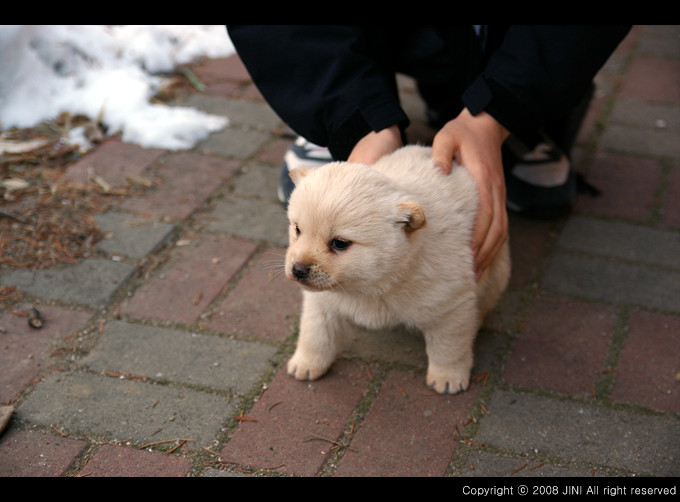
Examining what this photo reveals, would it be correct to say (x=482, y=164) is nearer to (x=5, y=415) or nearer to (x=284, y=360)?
(x=284, y=360)

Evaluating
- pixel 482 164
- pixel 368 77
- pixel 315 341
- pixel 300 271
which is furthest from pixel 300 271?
pixel 368 77

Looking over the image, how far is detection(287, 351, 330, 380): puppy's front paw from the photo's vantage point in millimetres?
2363

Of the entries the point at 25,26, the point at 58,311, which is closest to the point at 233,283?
the point at 58,311

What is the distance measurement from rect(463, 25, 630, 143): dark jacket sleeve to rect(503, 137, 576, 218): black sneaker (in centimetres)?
65

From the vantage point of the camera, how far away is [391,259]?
1969mm

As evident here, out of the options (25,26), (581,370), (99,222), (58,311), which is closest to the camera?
(581,370)

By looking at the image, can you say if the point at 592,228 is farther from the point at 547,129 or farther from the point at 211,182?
the point at 211,182

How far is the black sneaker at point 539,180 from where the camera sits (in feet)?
10.4

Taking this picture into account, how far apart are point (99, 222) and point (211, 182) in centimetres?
60

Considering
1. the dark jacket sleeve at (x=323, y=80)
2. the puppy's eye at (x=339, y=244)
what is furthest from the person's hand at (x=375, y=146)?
the puppy's eye at (x=339, y=244)

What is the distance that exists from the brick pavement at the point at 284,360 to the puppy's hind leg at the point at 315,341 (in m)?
0.06

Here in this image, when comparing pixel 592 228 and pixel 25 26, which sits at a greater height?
pixel 25 26

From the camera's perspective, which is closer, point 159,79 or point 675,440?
point 675,440

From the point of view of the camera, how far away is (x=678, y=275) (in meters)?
2.88
